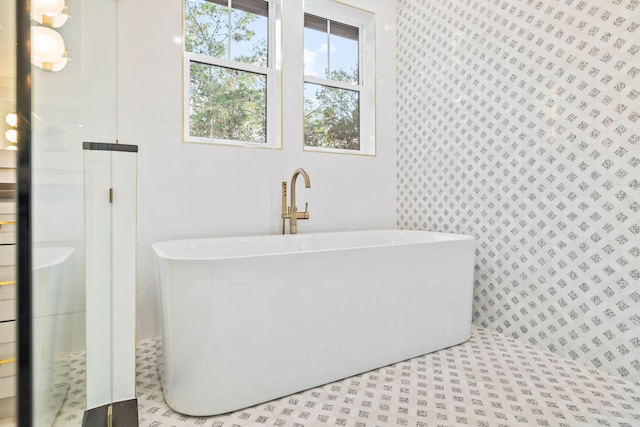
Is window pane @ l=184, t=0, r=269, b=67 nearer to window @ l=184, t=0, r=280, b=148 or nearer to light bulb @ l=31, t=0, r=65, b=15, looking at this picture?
window @ l=184, t=0, r=280, b=148

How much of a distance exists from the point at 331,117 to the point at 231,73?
94cm

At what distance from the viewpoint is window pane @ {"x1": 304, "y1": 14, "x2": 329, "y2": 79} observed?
3.06 metres

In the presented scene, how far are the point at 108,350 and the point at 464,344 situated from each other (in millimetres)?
1971

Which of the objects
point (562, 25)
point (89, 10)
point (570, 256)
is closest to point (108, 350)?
point (89, 10)

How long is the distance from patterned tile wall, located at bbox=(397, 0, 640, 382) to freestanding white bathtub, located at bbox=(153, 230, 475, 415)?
0.40 m

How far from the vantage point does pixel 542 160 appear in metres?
2.16

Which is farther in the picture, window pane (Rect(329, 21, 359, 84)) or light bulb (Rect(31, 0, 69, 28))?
window pane (Rect(329, 21, 359, 84))

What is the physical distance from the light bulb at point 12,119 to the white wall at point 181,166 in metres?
1.84

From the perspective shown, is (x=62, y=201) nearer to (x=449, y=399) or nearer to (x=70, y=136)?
(x=70, y=136)

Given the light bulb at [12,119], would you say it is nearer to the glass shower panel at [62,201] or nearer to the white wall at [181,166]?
the glass shower panel at [62,201]

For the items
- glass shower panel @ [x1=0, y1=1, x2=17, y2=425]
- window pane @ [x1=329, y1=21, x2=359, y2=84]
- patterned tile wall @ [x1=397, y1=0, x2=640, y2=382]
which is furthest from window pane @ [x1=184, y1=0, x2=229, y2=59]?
glass shower panel @ [x1=0, y1=1, x2=17, y2=425]

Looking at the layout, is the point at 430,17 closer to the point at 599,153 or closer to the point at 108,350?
the point at 599,153

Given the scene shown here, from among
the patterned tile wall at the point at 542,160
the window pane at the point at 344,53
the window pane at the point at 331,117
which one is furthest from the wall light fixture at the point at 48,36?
the window pane at the point at 344,53

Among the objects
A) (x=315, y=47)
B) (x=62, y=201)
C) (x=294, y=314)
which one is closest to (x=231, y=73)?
(x=315, y=47)
